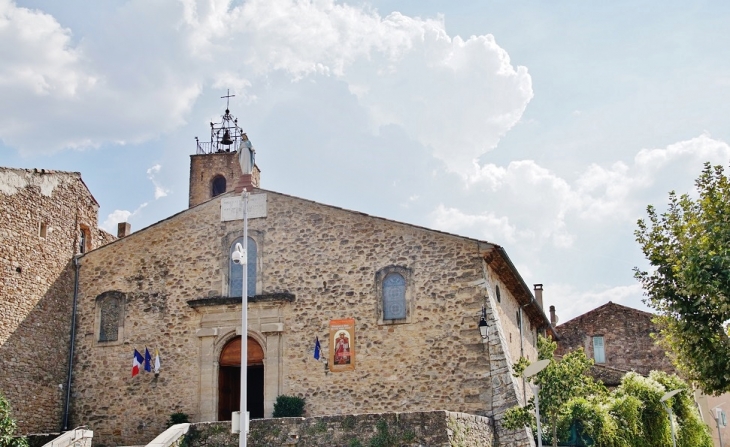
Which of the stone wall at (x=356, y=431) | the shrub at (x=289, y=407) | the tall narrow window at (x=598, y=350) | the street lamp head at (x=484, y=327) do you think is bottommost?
the stone wall at (x=356, y=431)

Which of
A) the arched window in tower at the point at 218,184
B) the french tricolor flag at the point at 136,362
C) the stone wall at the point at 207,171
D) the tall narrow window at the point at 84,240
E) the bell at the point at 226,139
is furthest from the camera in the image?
the bell at the point at 226,139

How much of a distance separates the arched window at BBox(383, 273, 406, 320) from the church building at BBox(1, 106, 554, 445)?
0.04 meters

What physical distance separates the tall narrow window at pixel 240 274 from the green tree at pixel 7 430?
676 cm

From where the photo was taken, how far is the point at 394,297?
899 inches

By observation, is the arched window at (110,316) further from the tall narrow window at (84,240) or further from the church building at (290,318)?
the tall narrow window at (84,240)

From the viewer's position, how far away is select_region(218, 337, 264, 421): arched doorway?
23672mm

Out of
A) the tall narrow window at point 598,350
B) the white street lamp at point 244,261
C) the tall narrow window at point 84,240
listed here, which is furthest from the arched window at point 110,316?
the tall narrow window at point 598,350

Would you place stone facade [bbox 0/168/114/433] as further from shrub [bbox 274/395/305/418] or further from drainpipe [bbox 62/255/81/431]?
shrub [bbox 274/395/305/418]

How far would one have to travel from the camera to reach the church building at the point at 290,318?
21.9 metres

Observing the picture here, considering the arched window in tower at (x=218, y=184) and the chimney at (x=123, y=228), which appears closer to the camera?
the chimney at (x=123, y=228)

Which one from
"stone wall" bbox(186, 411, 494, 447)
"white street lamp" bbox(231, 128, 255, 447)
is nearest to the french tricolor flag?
"stone wall" bbox(186, 411, 494, 447)

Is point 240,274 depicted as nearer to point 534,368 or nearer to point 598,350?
point 534,368

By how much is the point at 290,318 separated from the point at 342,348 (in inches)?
72.7

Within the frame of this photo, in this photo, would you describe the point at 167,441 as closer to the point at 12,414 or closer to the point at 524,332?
the point at 12,414
